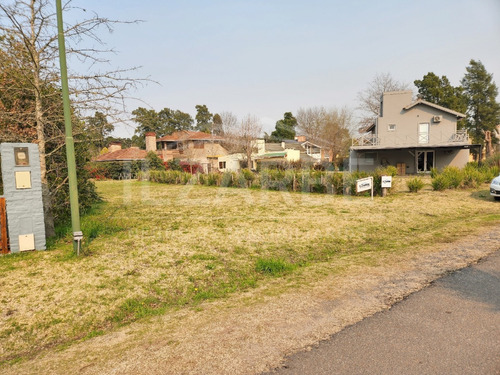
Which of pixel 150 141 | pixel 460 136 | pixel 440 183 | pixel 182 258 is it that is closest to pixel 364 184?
pixel 440 183

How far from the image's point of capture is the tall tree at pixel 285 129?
64250 mm

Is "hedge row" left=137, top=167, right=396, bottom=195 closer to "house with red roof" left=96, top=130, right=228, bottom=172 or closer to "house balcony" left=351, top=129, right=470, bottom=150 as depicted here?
"house balcony" left=351, top=129, right=470, bottom=150

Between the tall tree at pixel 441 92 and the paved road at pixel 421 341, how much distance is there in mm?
44442

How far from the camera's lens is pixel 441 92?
4075cm

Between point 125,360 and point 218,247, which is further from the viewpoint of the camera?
point 218,247

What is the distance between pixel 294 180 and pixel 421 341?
15052 millimetres

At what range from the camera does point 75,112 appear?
7191mm

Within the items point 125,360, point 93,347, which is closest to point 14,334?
point 93,347

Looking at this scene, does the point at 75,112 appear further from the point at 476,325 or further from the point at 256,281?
the point at 476,325

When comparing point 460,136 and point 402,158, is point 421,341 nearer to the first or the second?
point 460,136

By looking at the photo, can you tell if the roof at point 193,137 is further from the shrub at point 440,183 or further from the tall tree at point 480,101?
the tall tree at point 480,101

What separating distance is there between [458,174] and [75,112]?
16.6 metres

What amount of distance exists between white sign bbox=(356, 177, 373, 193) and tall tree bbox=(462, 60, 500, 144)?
44.9 m

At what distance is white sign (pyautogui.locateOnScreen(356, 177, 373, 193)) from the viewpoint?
45.2ft
